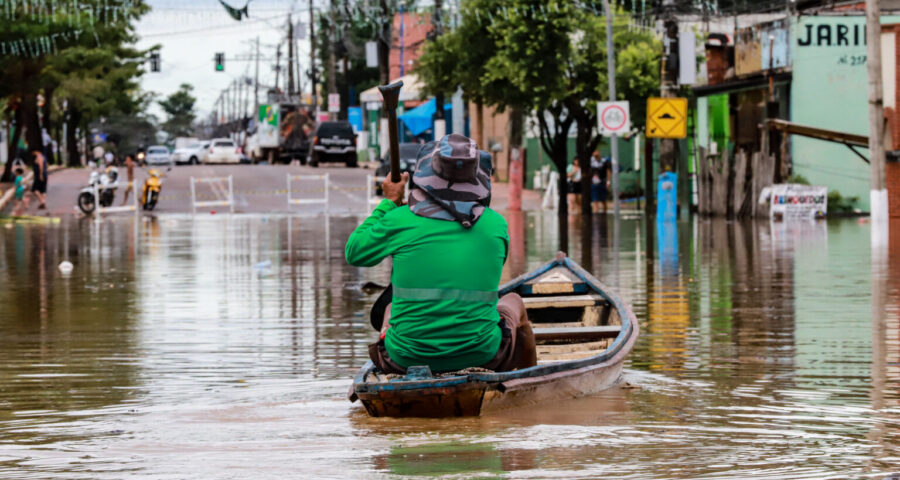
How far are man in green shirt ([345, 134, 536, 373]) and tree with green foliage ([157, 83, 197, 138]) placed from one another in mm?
183776

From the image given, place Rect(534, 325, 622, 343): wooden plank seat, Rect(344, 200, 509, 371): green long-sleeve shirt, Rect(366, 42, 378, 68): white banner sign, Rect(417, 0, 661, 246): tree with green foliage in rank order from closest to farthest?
Rect(344, 200, 509, 371): green long-sleeve shirt → Rect(534, 325, 622, 343): wooden plank seat → Rect(417, 0, 661, 246): tree with green foliage → Rect(366, 42, 378, 68): white banner sign

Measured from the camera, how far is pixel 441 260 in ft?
26.6

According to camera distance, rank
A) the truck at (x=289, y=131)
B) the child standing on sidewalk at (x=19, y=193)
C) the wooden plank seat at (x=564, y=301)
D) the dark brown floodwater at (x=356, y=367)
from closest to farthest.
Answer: the dark brown floodwater at (x=356, y=367)
the wooden plank seat at (x=564, y=301)
the child standing on sidewalk at (x=19, y=193)
the truck at (x=289, y=131)

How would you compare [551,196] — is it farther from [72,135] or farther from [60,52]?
[72,135]

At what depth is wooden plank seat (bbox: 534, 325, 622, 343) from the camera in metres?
10.2

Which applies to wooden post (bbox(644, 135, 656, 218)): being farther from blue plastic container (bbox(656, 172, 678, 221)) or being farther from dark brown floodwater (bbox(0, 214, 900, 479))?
dark brown floodwater (bbox(0, 214, 900, 479))

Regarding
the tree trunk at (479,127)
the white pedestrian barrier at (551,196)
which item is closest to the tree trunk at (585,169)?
the white pedestrian barrier at (551,196)

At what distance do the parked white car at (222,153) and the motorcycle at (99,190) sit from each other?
35.6 m

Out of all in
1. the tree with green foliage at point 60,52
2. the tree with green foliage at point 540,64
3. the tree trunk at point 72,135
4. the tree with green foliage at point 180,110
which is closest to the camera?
the tree with green foliage at point 540,64

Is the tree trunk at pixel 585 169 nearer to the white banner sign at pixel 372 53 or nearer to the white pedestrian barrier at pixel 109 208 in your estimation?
the white pedestrian barrier at pixel 109 208

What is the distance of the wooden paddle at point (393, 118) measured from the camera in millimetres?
8336

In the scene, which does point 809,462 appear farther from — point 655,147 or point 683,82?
point 655,147

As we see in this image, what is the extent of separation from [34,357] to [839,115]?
2993 centimetres

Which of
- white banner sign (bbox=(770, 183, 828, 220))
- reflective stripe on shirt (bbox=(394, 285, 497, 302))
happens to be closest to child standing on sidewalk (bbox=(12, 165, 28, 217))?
white banner sign (bbox=(770, 183, 828, 220))
